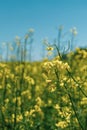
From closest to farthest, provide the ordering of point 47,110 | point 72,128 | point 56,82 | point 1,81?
point 56,82
point 72,128
point 1,81
point 47,110

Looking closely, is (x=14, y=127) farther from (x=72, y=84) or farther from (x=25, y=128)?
(x=72, y=84)

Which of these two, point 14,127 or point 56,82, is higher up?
point 56,82

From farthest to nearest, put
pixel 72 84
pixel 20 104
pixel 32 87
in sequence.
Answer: pixel 32 87
pixel 20 104
pixel 72 84

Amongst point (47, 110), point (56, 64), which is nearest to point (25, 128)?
point (56, 64)

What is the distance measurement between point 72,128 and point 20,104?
173cm

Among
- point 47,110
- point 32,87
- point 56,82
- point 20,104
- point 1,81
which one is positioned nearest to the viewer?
point 56,82

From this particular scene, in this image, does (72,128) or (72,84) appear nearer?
(72,84)

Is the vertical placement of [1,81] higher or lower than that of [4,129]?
higher

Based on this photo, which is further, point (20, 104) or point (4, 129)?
point (20, 104)

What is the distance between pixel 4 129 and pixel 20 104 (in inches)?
37.9

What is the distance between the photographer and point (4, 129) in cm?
581

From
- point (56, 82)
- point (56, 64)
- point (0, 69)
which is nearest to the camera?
point (56, 64)

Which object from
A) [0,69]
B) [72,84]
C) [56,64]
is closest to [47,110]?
[0,69]

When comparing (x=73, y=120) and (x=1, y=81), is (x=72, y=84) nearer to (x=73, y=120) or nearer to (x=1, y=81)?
(x=73, y=120)
